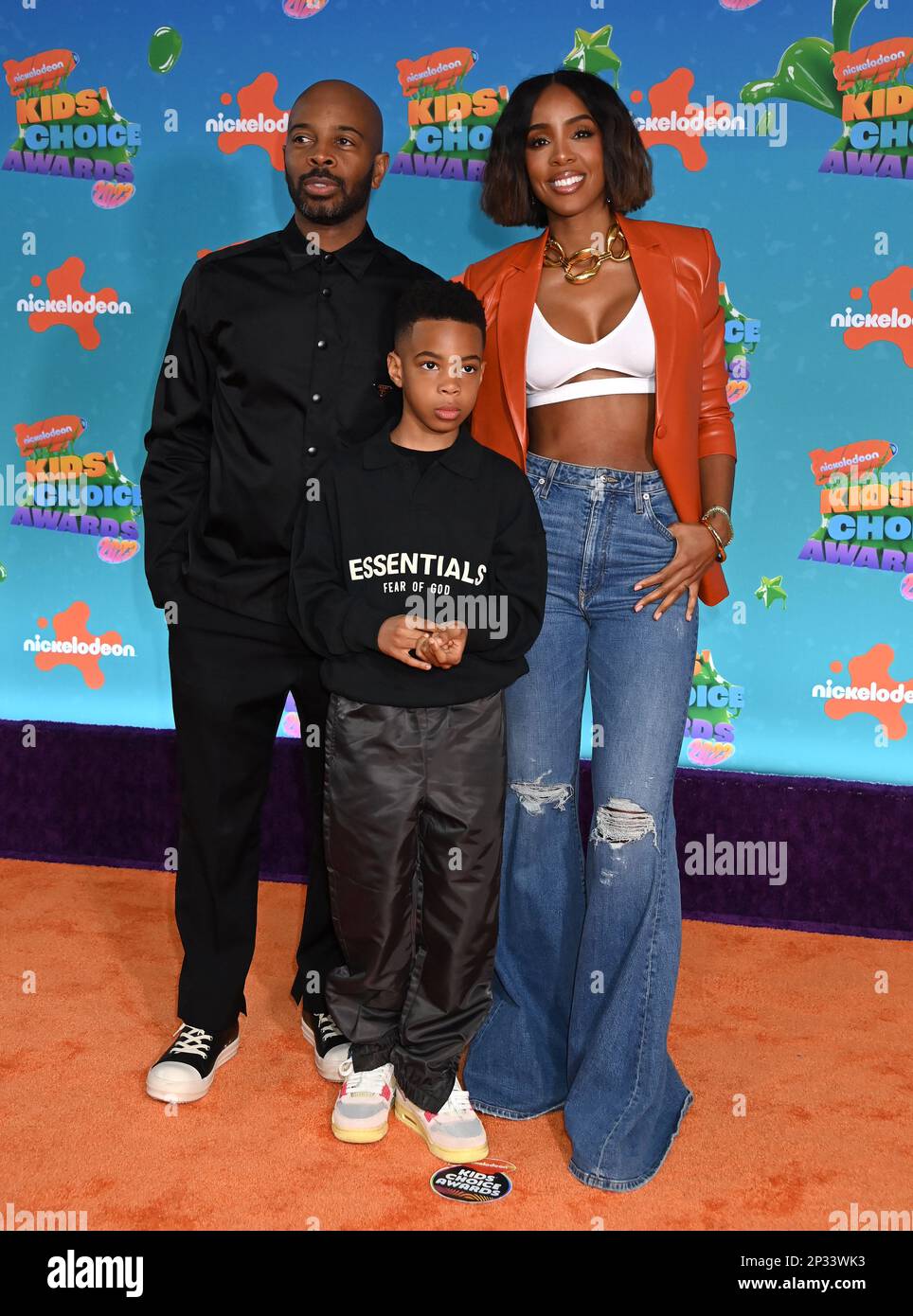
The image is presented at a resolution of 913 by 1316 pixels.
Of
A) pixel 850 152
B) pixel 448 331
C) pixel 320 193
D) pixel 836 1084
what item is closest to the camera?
pixel 448 331

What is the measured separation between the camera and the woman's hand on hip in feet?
7.16

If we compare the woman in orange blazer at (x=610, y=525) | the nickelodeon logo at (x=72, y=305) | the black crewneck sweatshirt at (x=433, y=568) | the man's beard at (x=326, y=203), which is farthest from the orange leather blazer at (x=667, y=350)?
the nickelodeon logo at (x=72, y=305)

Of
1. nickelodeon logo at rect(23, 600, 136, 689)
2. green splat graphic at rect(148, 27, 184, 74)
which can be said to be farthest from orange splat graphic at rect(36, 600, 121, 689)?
green splat graphic at rect(148, 27, 184, 74)

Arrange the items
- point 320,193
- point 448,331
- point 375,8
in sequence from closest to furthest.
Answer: point 448,331
point 320,193
point 375,8

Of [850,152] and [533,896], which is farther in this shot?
[850,152]

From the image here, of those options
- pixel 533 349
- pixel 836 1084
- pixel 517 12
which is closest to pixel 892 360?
pixel 517 12

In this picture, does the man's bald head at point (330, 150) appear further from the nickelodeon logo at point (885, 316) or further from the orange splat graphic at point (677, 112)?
the nickelodeon logo at point (885, 316)

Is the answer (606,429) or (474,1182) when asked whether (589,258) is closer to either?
(606,429)

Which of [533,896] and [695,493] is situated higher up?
[695,493]

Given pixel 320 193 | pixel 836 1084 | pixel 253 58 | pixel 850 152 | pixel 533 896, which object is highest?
pixel 253 58

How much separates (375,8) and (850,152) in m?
1.37

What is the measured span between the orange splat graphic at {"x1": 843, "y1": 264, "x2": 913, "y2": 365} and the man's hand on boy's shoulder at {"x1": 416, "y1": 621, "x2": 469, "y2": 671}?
189 cm

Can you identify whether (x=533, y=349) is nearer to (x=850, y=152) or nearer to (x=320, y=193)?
(x=320, y=193)
